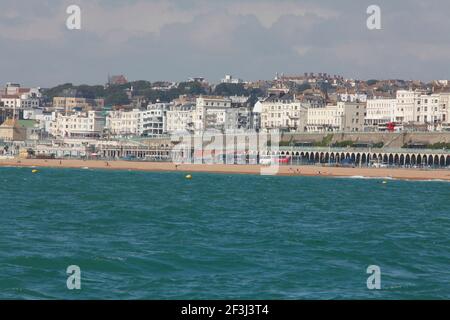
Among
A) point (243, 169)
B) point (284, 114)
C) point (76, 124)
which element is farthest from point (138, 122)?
point (243, 169)

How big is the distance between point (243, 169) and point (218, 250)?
274 feet

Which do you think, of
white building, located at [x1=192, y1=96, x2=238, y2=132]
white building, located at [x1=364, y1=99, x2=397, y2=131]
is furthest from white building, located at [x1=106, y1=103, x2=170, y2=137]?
white building, located at [x1=364, y1=99, x2=397, y2=131]

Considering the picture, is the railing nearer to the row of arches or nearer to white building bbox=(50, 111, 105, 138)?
the row of arches

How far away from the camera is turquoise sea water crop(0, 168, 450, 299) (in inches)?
750

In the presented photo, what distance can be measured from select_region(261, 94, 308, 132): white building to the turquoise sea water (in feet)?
396

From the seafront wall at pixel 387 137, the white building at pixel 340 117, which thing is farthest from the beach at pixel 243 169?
the white building at pixel 340 117

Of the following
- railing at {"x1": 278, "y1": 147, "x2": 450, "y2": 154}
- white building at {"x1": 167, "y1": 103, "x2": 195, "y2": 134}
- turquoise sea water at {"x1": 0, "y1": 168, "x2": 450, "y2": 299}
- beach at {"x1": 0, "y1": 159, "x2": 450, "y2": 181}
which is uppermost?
white building at {"x1": 167, "y1": 103, "x2": 195, "y2": 134}

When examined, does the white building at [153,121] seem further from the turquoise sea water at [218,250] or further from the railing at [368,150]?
the turquoise sea water at [218,250]

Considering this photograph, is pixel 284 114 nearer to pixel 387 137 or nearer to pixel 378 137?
pixel 378 137

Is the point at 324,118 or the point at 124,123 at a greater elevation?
the point at 324,118

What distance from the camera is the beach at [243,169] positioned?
327ft

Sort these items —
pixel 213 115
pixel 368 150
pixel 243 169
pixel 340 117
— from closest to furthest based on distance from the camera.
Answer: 1. pixel 243 169
2. pixel 368 150
3. pixel 340 117
4. pixel 213 115

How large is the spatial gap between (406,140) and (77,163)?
127 feet

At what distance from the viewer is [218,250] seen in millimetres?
24766
